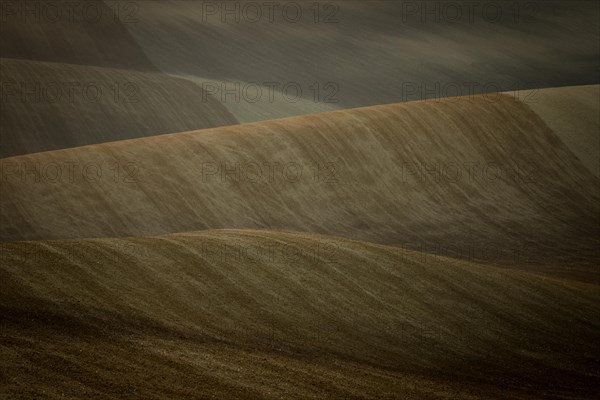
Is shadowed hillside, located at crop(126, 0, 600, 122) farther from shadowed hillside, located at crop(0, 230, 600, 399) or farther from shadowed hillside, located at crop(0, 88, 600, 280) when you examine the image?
shadowed hillside, located at crop(0, 230, 600, 399)

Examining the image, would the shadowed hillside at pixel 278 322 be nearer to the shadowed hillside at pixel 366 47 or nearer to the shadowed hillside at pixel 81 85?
the shadowed hillside at pixel 81 85

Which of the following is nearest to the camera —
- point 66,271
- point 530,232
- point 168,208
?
point 66,271

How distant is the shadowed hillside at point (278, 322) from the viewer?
13312 millimetres

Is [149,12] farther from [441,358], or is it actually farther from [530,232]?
[441,358]

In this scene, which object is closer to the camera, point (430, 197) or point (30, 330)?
point (30, 330)

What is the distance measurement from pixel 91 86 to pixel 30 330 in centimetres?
4392

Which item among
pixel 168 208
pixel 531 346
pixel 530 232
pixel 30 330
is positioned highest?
pixel 30 330

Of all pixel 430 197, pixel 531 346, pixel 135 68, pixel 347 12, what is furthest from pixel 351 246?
pixel 347 12

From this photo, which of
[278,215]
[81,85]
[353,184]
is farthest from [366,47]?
[278,215]

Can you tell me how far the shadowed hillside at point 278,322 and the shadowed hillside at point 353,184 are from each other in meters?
10.2

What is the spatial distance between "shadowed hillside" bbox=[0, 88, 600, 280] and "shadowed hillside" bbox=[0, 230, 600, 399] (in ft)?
33.4

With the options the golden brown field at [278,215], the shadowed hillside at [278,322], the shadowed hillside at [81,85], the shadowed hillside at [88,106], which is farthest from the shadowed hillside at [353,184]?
the shadowed hillside at [81,85]

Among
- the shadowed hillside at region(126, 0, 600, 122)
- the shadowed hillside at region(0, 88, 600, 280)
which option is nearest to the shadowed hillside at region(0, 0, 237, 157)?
the shadowed hillside at region(126, 0, 600, 122)

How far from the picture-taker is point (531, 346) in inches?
747
